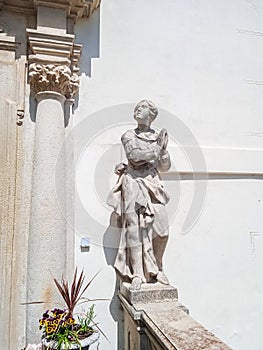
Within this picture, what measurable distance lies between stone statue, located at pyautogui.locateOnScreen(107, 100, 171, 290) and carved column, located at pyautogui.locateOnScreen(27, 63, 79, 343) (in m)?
0.42

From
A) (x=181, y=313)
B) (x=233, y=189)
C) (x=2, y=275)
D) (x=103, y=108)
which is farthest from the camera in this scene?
(x=233, y=189)

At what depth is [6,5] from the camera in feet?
9.36

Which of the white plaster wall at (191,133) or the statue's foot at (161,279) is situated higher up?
the white plaster wall at (191,133)

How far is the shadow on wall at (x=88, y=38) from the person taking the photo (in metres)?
3.10

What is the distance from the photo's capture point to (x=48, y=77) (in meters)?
2.69

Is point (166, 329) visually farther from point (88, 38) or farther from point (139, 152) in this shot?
point (88, 38)

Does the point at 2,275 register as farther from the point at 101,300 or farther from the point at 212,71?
the point at 212,71

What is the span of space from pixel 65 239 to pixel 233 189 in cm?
166

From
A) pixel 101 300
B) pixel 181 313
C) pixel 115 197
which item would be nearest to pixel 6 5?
pixel 115 197

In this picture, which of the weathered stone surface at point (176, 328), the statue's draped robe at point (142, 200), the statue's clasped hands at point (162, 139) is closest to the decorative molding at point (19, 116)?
the statue's draped robe at point (142, 200)

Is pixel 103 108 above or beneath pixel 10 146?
above

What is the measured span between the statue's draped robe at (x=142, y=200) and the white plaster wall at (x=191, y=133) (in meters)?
0.34

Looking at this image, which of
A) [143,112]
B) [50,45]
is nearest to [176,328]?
[143,112]

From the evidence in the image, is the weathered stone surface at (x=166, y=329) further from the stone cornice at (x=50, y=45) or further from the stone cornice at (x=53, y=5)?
the stone cornice at (x=53, y=5)
